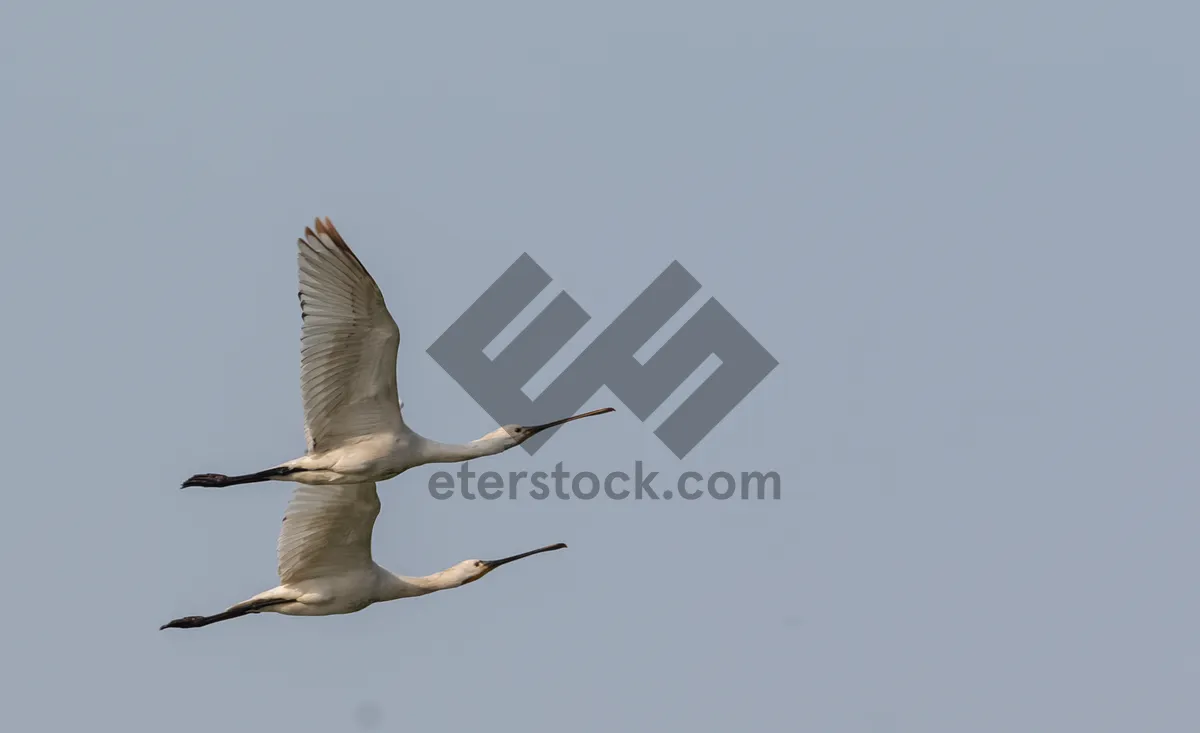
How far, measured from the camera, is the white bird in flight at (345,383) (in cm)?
2270

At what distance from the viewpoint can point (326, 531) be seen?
25.2 metres

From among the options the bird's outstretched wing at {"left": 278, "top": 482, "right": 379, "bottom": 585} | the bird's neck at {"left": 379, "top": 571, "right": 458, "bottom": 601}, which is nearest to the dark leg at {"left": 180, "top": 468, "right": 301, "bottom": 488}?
the bird's outstretched wing at {"left": 278, "top": 482, "right": 379, "bottom": 585}

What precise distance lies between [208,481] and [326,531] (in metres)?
1.48

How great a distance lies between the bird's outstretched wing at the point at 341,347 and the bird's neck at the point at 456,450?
1.68ft

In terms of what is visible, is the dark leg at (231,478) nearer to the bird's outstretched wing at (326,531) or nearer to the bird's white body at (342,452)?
the bird's white body at (342,452)

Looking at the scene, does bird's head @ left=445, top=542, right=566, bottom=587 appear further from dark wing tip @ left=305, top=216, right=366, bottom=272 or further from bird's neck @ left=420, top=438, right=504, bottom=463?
dark wing tip @ left=305, top=216, right=366, bottom=272

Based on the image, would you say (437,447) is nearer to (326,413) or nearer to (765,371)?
(326,413)

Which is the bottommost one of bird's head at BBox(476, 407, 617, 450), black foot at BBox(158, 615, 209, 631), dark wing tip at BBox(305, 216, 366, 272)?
black foot at BBox(158, 615, 209, 631)

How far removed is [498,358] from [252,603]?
646cm

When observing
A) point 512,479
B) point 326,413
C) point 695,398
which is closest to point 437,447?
point 326,413

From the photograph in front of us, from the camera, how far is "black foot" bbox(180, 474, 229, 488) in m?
24.5

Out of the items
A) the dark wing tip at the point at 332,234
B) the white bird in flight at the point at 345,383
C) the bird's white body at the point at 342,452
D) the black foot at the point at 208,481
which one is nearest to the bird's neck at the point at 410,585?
the bird's white body at the point at 342,452

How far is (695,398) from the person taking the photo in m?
33.0

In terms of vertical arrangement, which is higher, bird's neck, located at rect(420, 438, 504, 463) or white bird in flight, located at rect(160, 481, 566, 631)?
bird's neck, located at rect(420, 438, 504, 463)
